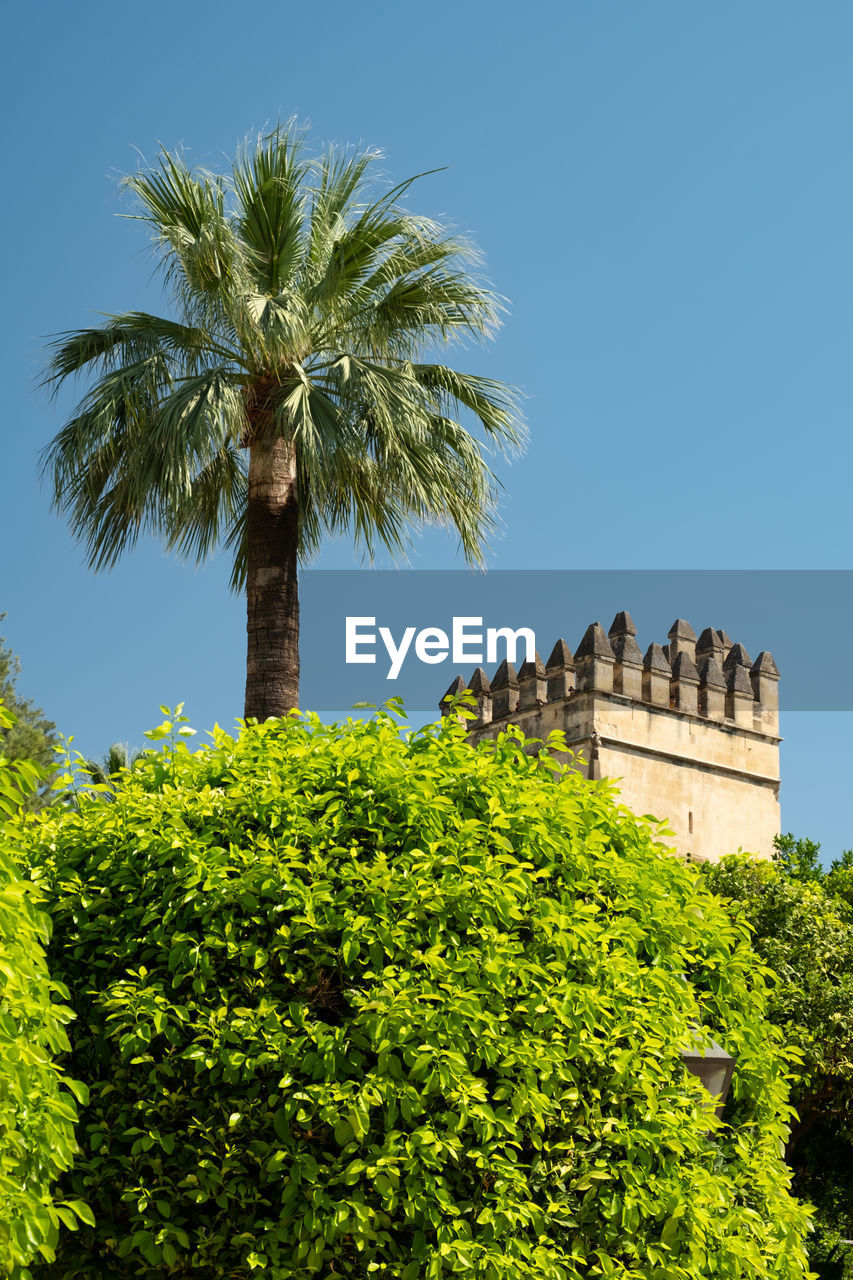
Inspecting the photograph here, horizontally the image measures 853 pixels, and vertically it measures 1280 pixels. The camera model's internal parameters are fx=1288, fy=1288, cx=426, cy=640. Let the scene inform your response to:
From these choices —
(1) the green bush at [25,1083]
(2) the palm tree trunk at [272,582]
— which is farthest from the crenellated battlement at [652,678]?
(1) the green bush at [25,1083]

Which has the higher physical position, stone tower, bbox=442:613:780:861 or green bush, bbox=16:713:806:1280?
stone tower, bbox=442:613:780:861

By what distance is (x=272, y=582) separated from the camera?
13.4 m

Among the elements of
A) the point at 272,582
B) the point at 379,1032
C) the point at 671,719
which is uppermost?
the point at 671,719

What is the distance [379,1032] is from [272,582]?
8928 mm

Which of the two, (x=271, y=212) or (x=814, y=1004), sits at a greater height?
(x=271, y=212)

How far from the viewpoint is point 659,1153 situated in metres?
5.35

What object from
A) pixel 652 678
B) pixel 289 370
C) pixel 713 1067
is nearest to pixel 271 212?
pixel 289 370

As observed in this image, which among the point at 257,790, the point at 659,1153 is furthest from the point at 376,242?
the point at 659,1153

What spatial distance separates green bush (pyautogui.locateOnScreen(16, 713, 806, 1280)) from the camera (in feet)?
16.0

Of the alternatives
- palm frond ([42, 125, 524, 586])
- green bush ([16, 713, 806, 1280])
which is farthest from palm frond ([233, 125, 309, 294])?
green bush ([16, 713, 806, 1280])

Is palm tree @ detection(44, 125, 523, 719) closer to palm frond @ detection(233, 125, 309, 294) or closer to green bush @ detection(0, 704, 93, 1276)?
palm frond @ detection(233, 125, 309, 294)

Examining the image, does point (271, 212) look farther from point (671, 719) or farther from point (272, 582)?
point (671, 719)

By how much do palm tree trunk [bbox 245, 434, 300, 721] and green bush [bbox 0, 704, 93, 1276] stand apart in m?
8.20

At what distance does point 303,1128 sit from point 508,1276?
3.08ft
